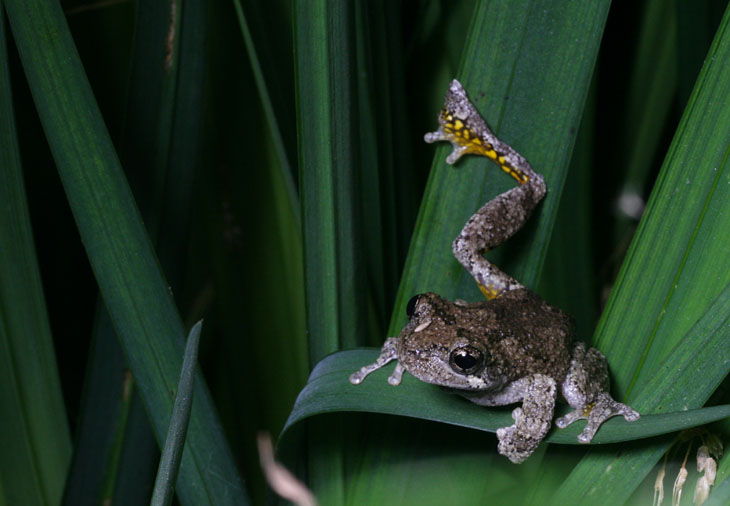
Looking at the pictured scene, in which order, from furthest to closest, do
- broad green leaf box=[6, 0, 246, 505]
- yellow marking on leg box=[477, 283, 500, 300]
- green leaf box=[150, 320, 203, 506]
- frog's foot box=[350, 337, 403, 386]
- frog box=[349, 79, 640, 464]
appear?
yellow marking on leg box=[477, 283, 500, 300] → frog box=[349, 79, 640, 464] → frog's foot box=[350, 337, 403, 386] → broad green leaf box=[6, 0, 246, 505] → green leaf box=[150, 320, 203, 506]

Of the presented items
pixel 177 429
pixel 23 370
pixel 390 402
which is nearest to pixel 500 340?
pixel 390 402

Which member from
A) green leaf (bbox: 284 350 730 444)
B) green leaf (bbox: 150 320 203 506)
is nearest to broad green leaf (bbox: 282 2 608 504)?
green leaf (bbox: 284 350 730 444)

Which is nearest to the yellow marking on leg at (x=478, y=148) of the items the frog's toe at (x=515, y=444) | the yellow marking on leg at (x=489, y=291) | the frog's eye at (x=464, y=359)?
the yellow marking on leg at (x=489, y=291)

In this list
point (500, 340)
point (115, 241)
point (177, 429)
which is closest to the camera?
point (177, 429)

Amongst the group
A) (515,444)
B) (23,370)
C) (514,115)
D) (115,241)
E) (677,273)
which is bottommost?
(23,370)

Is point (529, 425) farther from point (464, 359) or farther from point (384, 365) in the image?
point (384, 365)

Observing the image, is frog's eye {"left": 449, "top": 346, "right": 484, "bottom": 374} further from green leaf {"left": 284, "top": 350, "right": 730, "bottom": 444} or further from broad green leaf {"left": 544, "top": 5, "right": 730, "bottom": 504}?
broad green leaf {"left": 544, "top": 5, "right": 730, "bottom": 504}
